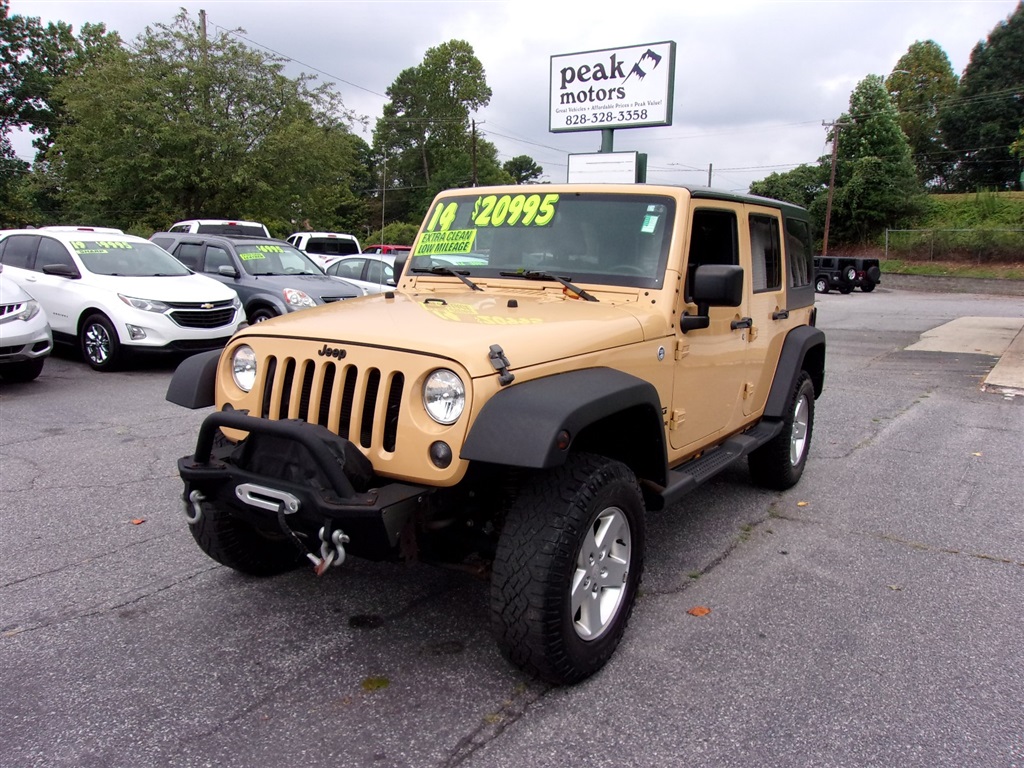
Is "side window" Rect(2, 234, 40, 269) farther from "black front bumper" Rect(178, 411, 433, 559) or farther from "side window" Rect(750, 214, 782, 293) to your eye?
"side window" Rect(750, 214, 782, 293)

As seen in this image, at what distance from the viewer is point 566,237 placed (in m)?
4.03

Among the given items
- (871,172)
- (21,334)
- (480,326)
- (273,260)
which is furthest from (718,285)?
(871,172)

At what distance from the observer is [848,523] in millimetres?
4941

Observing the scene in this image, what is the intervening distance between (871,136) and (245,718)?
51683mm

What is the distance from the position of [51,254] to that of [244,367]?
8.67 metres

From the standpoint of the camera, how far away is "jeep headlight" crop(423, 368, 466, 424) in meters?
2.72

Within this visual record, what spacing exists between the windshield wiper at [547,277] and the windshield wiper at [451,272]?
0.16 m

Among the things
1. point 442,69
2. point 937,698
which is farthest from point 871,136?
point 937,698

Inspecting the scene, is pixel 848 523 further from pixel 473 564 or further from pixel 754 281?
pixel 473 564

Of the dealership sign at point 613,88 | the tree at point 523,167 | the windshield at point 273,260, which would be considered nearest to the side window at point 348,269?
the windshield at point 273,260

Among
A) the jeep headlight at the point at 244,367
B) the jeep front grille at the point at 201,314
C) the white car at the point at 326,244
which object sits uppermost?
the white car at the point at 326,244

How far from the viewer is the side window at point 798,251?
5412 millimetres

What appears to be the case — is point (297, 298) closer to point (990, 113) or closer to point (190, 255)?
point (190, 255)

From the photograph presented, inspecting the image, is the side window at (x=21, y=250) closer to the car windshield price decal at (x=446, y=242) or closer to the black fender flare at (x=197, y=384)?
the car windshield price decal at (x=446, y=242)
